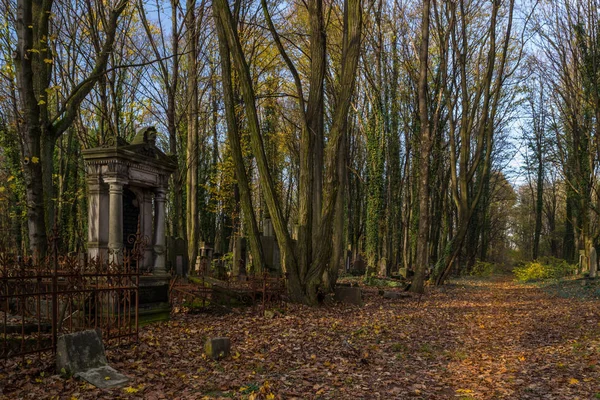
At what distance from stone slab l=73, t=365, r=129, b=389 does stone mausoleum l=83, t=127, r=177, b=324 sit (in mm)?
3615

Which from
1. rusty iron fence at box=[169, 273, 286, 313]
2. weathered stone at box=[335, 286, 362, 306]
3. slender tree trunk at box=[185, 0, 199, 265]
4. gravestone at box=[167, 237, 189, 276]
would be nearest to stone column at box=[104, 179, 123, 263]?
rusty iron fence at box=[169, 273, 286, 313]

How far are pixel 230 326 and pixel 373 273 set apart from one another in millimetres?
14316

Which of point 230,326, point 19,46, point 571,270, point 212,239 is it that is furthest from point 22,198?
point 571,270

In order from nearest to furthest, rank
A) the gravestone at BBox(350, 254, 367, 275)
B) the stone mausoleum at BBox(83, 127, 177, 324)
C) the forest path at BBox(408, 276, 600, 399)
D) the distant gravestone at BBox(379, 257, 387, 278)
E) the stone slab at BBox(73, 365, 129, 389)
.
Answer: the stone slab at BBox(73, 365, 129, 389) < the forest path at BBox(408, 276, 600, 399) < the stone mausoleum at BBox(83, 127, 177, 324) < the distant gravestone at BBox(379, 257, 387, 278) < the gravestone at BBox(350, 254, 367, 275)

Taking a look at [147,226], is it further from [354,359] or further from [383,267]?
[383,267]

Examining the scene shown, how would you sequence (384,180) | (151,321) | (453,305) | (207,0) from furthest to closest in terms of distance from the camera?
(384,180) < (207,0) < (453,305) < (151,321)

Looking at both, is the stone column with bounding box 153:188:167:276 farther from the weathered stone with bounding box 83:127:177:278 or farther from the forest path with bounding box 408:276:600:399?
the forest path with bounding box 408:276:600:399

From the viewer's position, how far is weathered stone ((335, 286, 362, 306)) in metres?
12.9

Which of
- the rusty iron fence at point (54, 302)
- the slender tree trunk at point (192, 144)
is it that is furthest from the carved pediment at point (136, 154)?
the slender tree trunk at point (192, 144)

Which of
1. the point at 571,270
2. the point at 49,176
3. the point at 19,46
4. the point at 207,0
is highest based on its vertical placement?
the point at 207,0

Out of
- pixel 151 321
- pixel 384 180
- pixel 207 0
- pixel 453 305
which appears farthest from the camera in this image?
pixel 384 180

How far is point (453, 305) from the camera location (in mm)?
13414

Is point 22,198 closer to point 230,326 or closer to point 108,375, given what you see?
point 230,326

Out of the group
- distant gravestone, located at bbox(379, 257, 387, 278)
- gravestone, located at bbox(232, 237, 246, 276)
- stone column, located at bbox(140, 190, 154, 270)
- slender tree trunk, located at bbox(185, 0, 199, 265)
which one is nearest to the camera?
stone column, located at bbox(140, 190, 154, 270)
